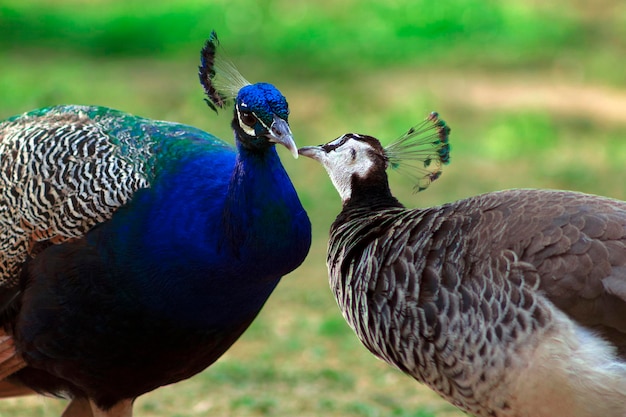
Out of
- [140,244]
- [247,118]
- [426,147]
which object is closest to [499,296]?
[426,147]

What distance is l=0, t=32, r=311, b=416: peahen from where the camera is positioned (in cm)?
352

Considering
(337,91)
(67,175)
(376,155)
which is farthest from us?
(337,91)

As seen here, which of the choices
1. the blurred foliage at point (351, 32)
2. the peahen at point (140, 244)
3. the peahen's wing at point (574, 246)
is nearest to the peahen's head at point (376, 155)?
the peahen at point (140, 244)

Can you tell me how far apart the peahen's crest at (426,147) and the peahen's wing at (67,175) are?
69cm

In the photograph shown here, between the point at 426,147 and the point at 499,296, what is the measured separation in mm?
786

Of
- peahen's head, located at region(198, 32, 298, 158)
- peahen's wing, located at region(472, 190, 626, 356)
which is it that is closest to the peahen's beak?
peahen's head, located at region(198, 32, 298, 158)

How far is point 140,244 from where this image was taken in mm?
3535

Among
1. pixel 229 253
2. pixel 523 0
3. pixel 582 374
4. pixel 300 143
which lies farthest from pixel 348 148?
pixel 523 0

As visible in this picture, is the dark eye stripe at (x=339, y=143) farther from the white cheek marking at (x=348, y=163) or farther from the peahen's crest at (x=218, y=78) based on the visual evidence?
the peahen's crest at (x=218, y=78)

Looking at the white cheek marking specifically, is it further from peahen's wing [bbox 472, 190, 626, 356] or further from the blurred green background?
the blurred green background

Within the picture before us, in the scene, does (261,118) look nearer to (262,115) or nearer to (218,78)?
(262,115)

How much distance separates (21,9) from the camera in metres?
13.3

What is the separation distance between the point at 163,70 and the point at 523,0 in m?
4.78

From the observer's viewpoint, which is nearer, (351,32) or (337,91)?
(337,91)
